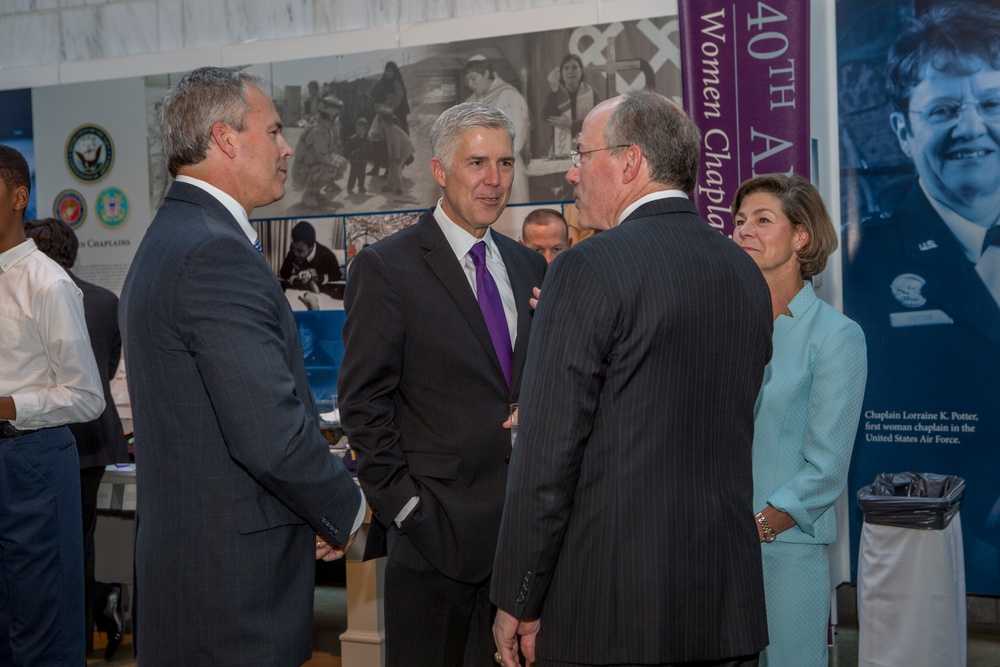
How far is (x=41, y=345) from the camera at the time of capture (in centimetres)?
338

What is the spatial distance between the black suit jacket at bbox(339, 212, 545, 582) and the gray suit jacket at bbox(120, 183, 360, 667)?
420mm

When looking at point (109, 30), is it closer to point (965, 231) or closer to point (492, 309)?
point (492, 309)

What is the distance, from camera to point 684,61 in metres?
4.39

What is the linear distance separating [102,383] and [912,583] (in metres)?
3.41

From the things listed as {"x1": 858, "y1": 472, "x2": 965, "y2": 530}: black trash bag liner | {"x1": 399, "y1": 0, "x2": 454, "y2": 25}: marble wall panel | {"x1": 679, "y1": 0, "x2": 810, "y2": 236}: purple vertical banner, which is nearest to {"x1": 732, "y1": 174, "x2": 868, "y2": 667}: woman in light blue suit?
{"x1": 858, "y1": 472, "x2": 965, "y2": 530}: black trash bag liner

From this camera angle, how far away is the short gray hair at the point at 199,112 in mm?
2094

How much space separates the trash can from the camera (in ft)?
12.3

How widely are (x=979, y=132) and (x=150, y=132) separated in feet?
14.9

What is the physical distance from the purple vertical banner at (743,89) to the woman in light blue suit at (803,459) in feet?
5.24

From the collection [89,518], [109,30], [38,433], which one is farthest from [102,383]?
[109,30]

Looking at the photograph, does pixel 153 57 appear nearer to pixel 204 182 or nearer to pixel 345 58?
pixel 345 58

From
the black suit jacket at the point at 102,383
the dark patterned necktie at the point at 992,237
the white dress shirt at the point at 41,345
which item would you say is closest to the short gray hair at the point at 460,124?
the white dress shirt at the point at 41,345

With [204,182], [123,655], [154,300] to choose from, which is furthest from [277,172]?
[123,655]

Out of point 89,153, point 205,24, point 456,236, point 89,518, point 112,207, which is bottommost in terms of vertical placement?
point 89,518
